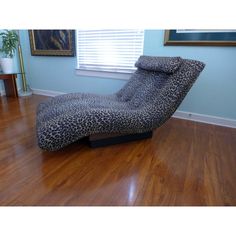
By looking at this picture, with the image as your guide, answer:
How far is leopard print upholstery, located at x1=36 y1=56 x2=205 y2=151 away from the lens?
4.26 feet

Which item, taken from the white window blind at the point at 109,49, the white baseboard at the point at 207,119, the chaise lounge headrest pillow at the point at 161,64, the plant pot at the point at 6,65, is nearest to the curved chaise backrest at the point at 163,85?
the chaise lounge headrest pillow at the point at 161,64

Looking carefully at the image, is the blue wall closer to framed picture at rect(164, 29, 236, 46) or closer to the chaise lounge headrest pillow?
framed picture at rect(164, 29, 236, 46)

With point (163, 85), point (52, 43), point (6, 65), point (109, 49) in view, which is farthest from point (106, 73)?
point (6, 65)

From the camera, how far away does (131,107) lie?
177 centimetres

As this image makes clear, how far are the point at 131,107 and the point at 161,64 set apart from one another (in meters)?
0.49

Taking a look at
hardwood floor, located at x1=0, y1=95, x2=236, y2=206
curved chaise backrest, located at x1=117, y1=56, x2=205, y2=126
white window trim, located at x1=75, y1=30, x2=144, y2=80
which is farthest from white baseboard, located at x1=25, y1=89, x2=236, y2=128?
white window trim, located at x1=75, y1=30, x2=144, y2=80

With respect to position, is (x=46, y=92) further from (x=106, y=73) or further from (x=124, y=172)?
(x=124, y=172)

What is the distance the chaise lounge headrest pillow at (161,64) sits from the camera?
160cm

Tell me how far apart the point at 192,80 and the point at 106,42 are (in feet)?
4.96

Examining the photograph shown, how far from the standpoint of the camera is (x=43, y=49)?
3.09m

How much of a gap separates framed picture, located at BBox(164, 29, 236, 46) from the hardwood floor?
3.16 ft

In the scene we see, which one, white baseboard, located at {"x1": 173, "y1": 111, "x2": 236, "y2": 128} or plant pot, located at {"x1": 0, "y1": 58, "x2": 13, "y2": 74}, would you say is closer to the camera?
white baseboard, located at {"x1": 173, "y1": 111, "x2": 236, "y2": 128}

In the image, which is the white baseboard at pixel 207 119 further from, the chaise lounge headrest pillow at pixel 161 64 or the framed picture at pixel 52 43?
the framed picture at pixel 52 43
